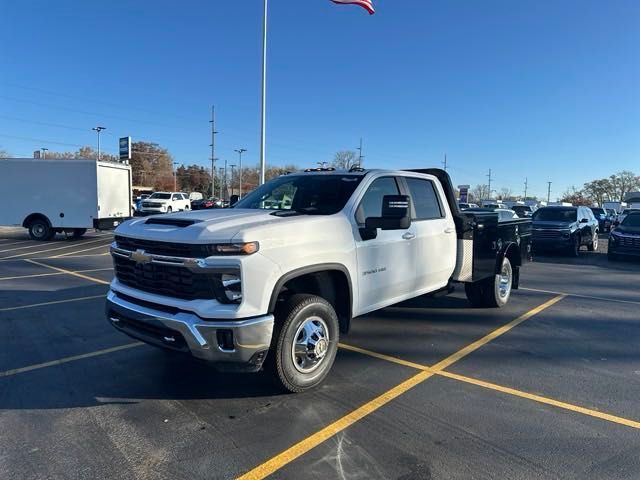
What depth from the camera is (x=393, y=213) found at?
421 centimetres

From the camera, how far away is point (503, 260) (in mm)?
7145

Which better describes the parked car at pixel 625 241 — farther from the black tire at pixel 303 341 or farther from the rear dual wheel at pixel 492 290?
the black tire at pixel 303 341

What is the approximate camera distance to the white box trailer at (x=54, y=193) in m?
17.9

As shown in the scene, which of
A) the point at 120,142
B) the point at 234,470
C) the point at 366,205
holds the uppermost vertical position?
→ the point at 120,142

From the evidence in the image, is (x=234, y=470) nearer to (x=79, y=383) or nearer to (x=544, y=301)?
(x=79, y=383)

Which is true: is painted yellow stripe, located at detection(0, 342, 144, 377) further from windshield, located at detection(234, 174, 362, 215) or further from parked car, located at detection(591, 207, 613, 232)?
parked car, located at detection(591, 207, 613, 232)

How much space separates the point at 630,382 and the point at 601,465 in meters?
1.81

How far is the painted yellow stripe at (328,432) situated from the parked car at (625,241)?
1338 centimetres

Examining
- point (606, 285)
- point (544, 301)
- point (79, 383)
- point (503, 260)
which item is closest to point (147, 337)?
point (79, 383)

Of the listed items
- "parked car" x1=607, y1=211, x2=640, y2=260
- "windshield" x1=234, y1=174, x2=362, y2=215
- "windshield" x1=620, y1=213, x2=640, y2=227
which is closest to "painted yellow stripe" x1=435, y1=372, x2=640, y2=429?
"windshield" x1=234, y1=174, x2=362, y2=215

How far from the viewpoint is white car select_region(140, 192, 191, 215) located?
3472cm

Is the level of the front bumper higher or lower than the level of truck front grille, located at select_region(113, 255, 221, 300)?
lower

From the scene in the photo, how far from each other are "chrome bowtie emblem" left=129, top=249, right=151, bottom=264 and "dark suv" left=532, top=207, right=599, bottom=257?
15276 millimetres

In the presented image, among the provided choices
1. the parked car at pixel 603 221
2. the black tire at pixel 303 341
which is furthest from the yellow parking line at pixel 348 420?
the parked car at pixel 603 221
